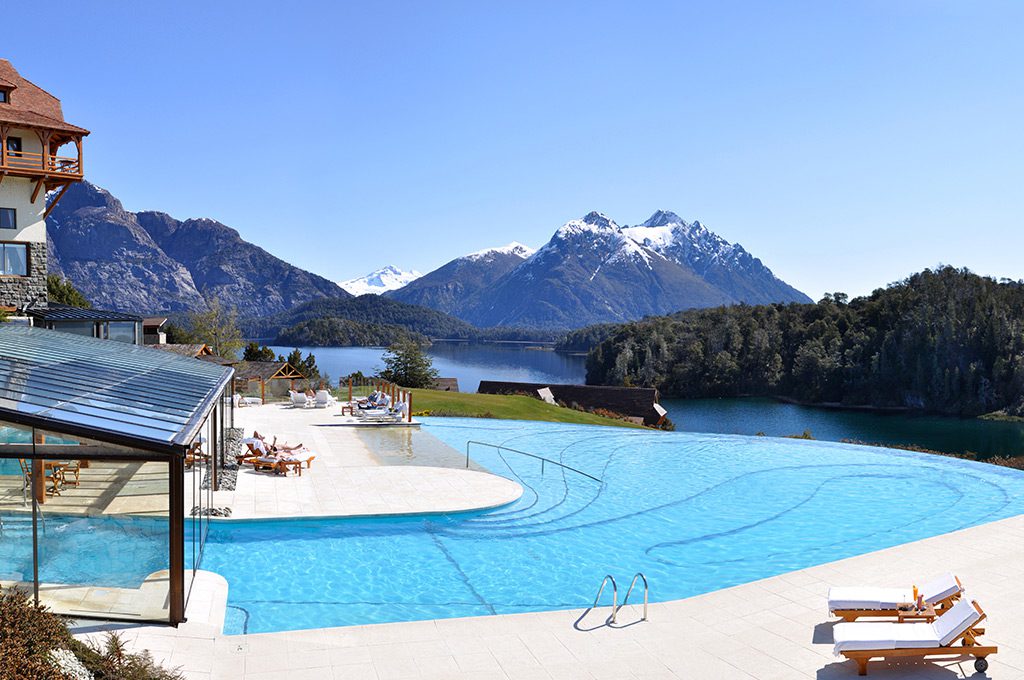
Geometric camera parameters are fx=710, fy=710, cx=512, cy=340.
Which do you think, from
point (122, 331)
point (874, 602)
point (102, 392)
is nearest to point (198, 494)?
point (102, 392)

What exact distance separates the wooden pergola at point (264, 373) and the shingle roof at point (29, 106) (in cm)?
1040

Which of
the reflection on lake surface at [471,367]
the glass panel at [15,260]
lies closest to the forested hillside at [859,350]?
the reflection on lake surface at [471,367]

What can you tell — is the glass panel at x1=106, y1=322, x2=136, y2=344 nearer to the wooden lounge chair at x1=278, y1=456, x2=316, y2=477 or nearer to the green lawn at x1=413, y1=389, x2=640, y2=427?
the green lawn at x1=413, y1=389, x2=640, y2=427

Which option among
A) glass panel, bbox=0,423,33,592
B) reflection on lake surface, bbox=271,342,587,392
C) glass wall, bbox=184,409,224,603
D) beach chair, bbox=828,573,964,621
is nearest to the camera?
glass panel, bbox=0,423,33,592

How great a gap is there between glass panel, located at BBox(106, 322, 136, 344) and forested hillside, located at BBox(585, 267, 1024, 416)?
52.3 m

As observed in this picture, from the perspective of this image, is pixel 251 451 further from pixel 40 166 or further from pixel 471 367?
pixel 471 367

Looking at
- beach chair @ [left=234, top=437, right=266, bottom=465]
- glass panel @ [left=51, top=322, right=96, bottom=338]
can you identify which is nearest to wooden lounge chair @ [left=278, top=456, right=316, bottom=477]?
beach chair @ [left=234, top=437, right=266, bottom=465]

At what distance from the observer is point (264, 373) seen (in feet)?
93.8

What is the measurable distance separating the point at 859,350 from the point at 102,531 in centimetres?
8499

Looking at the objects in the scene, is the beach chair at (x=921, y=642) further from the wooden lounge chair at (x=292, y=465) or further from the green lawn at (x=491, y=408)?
the green lawn at (x=491, y=408)

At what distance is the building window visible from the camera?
25.2m

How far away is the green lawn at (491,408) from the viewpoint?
2942cm

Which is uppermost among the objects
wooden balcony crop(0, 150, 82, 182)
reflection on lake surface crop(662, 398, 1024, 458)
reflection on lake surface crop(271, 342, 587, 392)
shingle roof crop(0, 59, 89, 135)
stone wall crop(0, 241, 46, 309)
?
shingle roof crop(0, 59, 89, 135)

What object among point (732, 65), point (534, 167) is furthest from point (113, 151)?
point (732, 65)
